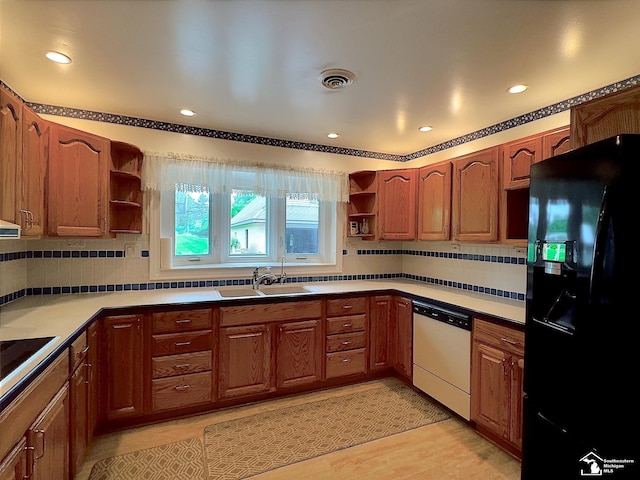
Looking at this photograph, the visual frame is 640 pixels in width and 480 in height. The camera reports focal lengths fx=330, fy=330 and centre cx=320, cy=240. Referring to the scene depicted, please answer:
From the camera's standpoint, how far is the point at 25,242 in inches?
100

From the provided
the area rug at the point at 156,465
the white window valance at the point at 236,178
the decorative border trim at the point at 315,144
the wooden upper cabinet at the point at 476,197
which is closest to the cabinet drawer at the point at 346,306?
the wooden upper cabinet at the point at 476,197

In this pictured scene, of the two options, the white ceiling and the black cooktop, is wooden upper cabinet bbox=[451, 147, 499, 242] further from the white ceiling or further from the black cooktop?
the black cooktop

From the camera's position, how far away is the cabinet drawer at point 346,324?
3.03 m

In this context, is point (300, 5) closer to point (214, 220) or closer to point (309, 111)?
point (309, 111)

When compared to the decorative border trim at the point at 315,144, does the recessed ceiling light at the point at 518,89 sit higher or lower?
higher

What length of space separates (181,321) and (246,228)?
1264 millimetres

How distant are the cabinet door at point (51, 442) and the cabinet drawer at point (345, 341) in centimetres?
193

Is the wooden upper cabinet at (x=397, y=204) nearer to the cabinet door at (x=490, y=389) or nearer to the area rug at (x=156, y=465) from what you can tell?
the cabinet door at (x=490, y=389)

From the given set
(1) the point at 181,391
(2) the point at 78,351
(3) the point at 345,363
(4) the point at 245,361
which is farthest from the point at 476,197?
(2) the point at 78,351

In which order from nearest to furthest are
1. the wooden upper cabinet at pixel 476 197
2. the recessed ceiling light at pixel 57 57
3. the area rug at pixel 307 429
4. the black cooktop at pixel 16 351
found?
1. the black cooktop at pixel 16 351
2. the recessed ceiling light at pixel 57 57
3. the area rug at pixel 307 429
4. the wooden upper cabinet at pixel 476 197

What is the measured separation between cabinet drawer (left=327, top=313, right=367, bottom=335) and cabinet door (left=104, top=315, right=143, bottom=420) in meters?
1.54

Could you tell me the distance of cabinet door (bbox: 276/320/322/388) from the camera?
285cm

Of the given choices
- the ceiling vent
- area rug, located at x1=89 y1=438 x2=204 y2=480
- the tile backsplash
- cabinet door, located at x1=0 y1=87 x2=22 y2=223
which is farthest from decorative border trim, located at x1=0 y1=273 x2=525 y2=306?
the ceiling vent

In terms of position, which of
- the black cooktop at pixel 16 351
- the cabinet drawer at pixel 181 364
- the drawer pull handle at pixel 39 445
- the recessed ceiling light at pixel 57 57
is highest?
the recessed ceiling light at pixel 57 57
